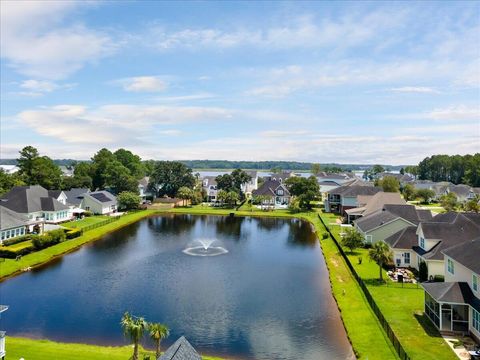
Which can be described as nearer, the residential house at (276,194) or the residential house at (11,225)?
the residential house at (11,225)

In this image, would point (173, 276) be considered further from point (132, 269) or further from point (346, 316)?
point (346, 316)

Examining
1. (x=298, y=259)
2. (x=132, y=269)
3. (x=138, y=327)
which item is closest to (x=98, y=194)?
(x=132, y=269)

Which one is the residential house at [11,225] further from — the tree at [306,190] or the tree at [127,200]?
the tree at [306,190]

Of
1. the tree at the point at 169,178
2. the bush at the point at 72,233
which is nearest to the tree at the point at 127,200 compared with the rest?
the tree at the point at 169,178

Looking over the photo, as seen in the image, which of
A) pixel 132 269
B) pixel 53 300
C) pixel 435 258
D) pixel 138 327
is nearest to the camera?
pixel 138 327

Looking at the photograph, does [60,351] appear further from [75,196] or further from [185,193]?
[185,193]

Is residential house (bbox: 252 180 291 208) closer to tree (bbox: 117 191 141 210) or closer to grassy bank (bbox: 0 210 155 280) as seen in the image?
tree (bbox: 117 191 141 210)
